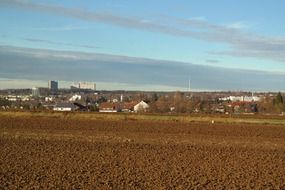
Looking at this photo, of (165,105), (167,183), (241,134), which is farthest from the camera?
(165,105)

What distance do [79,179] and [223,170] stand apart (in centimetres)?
609

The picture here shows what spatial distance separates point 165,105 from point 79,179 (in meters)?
107

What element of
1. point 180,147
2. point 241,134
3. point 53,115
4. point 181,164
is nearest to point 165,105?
point 53,115

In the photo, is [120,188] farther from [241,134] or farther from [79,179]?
[241,134]

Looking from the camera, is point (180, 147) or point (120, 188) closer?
point (120, 188)

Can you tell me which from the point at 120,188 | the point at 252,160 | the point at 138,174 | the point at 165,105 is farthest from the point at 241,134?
the point at 165,105

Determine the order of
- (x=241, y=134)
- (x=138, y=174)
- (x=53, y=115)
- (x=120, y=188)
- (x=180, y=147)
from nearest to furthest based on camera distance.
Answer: (x=120, y=188) < (x=138, y=174) < (x=180, y=147) < (x=241, y=134) < (x=53, y=115)

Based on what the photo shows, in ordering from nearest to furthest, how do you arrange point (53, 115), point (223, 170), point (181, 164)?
point (223, 170), point (181, 164), point (53, 115)

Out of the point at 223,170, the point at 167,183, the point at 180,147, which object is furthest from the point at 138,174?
the point at 180,147

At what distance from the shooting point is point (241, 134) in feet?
152

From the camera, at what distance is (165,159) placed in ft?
80.1

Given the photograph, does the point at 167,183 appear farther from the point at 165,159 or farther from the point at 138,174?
the point at 165,159

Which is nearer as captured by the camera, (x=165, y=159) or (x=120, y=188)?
(x=120, y=188)

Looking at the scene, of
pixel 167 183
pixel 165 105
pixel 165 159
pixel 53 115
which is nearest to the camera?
pixel 167 183
